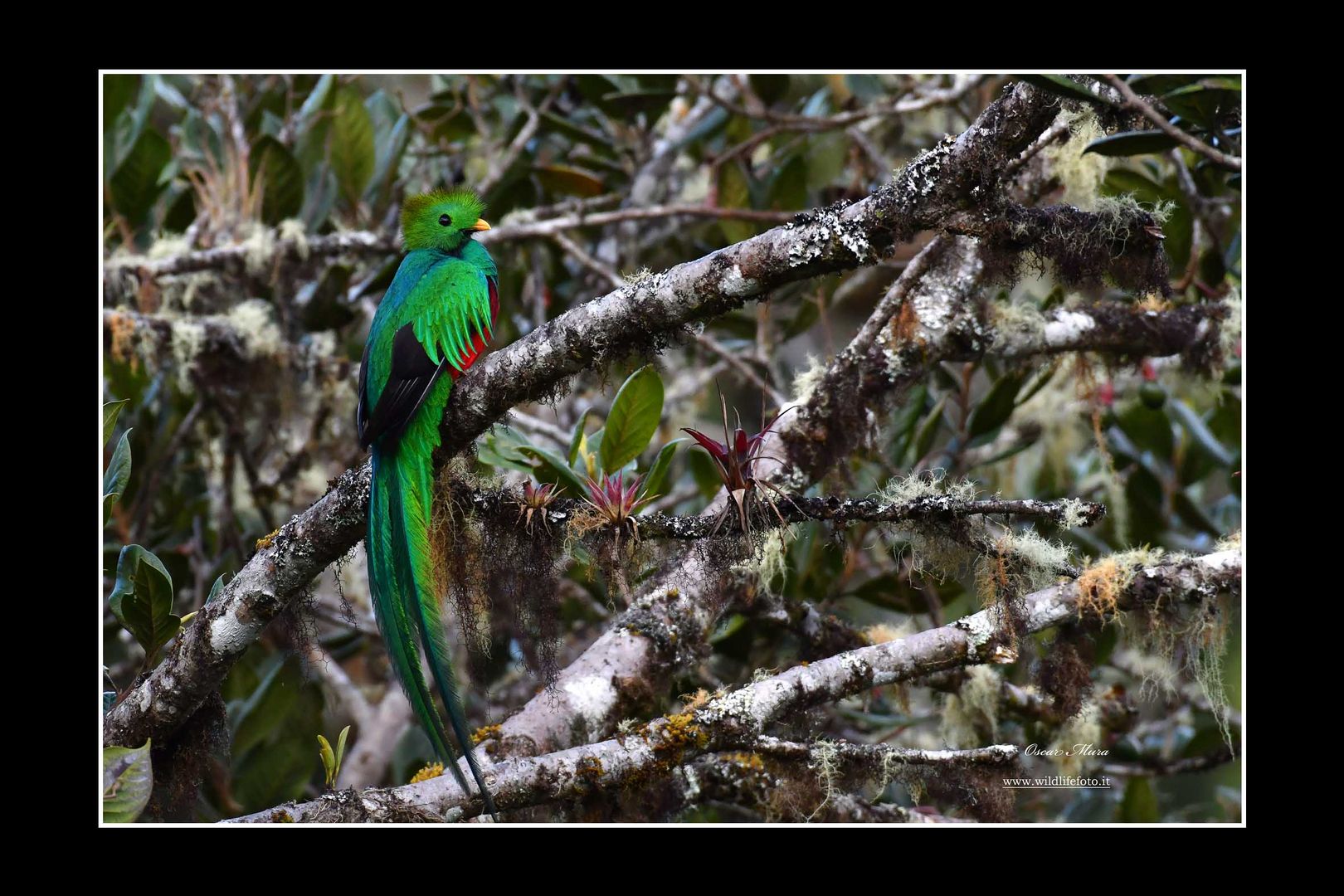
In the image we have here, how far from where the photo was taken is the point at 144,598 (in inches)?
88.4

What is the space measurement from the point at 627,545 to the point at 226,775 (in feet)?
5.26

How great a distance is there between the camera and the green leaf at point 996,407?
131 inches

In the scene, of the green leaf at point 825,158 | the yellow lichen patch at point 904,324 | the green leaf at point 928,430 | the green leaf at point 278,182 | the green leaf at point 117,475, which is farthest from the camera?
the green leaf at point 825,158

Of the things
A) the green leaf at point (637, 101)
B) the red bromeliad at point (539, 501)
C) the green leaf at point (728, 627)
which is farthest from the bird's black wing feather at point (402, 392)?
the green leaf at point (637, 101)

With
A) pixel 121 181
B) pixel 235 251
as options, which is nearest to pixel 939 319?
pixel 235 251

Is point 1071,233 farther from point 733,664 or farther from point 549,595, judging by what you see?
point 733,664

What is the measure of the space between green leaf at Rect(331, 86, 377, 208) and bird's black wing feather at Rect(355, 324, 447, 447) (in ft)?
5.77

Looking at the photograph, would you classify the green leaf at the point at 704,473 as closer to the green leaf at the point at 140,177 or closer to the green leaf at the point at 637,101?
the green leaf at the point at 637,101

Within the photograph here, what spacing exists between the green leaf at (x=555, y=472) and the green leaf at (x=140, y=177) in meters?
2.22

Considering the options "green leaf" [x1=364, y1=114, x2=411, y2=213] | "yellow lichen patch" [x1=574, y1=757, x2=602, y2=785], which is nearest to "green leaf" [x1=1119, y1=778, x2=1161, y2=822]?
"yellow lichen patch" [x1=574, y1=757, x2=602, y2=785]

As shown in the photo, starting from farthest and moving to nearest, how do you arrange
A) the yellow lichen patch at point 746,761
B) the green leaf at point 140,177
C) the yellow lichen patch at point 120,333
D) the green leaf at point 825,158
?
the green leaf at point 825,158
the green leaf at point 140,177
the yellow lichen patch at point 120,333
the yellow lichen patch at point 746,761

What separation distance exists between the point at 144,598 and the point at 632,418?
1.01 metres

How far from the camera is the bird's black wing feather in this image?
222 centimetres

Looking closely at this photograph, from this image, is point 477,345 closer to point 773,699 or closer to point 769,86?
point 773,699
